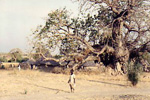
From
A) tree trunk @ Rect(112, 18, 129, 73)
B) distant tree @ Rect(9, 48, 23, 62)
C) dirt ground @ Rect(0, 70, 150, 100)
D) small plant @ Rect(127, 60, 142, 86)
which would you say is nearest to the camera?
dirt ground @ Rect(0, 70, 150, 100)

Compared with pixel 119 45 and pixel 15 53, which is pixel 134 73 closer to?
pixel 119 45

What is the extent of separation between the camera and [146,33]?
927 inches

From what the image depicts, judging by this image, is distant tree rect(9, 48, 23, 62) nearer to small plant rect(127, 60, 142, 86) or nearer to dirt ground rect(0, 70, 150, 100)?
dirt ground rect(0, 70, 150, 100)

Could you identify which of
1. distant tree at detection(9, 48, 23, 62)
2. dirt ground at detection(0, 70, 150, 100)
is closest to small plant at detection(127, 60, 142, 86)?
dirt ground at detection(0, 70, 150, 100)

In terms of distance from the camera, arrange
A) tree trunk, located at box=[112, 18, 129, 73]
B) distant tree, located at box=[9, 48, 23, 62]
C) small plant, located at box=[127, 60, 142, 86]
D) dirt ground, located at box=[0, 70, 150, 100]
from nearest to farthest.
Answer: dirt ground, located at box=[0, 70, 150, 100]
small plant, located at box=[127, 60, 142, 86]
tree trunk, located at box=[112, 18, 129, 73]
distant tree, located at box=[9, 48, 23, 62]

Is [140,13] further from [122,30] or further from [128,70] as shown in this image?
[128,70]

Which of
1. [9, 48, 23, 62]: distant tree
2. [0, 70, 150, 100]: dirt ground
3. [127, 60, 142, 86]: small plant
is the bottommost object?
[0, 70, 150, 100]: dirt ground

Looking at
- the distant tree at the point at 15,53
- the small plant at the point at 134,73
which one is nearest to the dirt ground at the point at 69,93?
the small plant at the point at 134,73

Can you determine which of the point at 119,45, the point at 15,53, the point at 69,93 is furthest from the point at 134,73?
the point at 15,53

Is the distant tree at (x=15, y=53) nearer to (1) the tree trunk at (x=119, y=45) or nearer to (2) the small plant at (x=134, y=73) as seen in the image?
(1) the tree trunk at (x=119, y=45)

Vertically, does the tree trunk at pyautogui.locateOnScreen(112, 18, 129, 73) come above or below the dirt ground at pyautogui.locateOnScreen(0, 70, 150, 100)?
above

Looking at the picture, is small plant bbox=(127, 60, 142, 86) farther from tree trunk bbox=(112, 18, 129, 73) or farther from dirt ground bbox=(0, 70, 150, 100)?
tree trunk bbox=(112, 18, 129, 73)

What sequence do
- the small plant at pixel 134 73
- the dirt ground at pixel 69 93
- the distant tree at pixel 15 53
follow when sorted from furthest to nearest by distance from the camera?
the distant tree at pixel 15 53 → the small plant at pixel 134 73 → the dirt ground at pixel 69 93

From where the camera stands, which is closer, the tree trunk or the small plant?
the small plant
